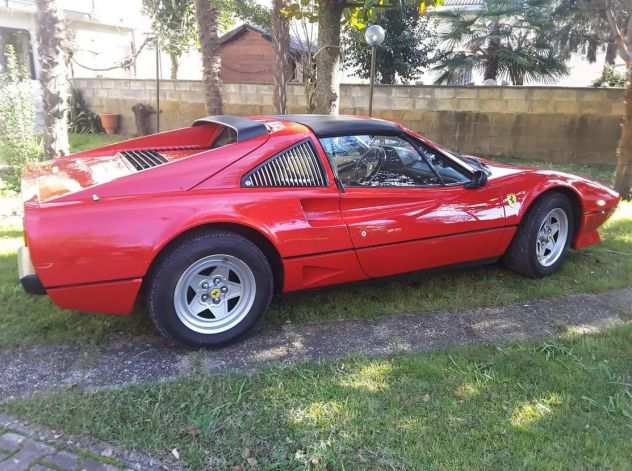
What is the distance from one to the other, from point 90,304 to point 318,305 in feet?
5.03

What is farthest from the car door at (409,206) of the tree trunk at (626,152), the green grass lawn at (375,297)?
the tree trunk at (626,152)

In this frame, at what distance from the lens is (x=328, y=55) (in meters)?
6.36

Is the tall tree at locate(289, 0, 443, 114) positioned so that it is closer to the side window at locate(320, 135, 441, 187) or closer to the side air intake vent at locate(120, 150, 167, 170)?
the side window at locate(320, 135, 441, 187)

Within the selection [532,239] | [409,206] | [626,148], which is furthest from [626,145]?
[409,206]

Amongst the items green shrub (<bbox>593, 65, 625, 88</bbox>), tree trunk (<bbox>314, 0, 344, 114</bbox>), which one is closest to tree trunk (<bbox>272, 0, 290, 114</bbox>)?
tree trunk (<bbox>314, 0, 344, 114</bbox>)

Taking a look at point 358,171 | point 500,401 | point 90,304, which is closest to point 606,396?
point 500,401

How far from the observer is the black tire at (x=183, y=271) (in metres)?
2.79

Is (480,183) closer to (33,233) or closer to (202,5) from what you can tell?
(33,233)

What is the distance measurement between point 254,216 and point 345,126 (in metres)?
0.96

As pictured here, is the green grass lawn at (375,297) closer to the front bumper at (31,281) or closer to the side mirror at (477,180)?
the front bumper at (31,281)

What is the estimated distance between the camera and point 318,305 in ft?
12.1

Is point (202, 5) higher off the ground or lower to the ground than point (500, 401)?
higher

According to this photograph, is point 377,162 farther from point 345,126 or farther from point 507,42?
point 507,42

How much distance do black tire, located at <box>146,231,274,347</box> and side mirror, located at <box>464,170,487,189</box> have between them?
5.21 ft
